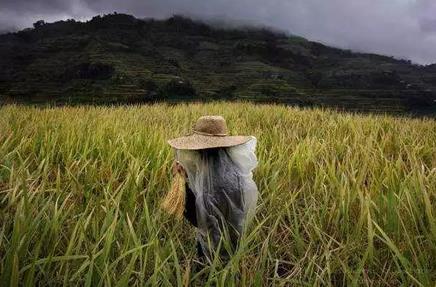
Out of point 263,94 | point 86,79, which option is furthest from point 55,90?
point 263,94

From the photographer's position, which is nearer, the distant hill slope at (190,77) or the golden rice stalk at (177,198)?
the golden rice stalk at (177,198)

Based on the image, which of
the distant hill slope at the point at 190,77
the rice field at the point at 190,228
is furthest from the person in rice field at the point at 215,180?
the distant hill slope at the point at 190,77

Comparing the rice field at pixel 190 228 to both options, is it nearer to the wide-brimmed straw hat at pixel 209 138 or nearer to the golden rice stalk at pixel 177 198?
the golden rice stalk at pixel 177 198

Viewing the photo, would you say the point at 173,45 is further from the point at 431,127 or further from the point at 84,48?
the point at 431,127

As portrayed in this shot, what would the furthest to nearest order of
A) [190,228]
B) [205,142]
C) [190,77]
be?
[190,77], [190,228], [205,142]

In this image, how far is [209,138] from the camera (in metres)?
2.58

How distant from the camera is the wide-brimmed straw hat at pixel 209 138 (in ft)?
8.29

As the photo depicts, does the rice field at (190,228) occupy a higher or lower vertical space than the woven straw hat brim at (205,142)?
lower

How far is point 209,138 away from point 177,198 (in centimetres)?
36

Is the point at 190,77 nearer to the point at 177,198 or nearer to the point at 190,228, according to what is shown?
the point at 190,228

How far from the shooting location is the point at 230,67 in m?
160

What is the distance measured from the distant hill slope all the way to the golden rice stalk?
7429 cm

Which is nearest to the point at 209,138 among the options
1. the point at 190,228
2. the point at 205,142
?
the point at 205,142

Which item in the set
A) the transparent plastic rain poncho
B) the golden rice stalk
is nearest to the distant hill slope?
the transparent plastic rain poncho
